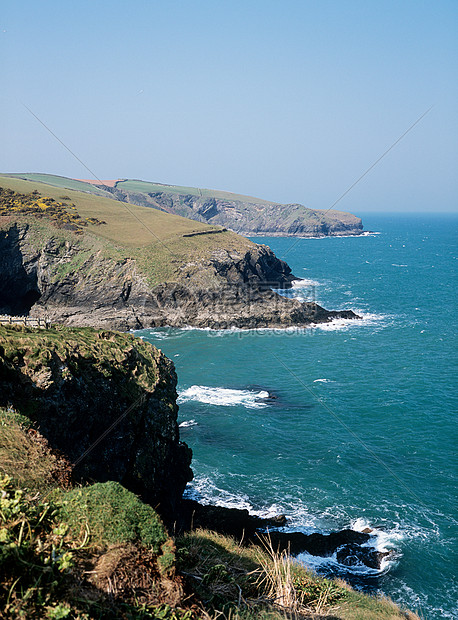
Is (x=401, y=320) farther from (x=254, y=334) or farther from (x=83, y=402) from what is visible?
(x=83, y=402)

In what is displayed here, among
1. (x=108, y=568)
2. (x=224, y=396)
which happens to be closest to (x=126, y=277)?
(x=224, y=396)

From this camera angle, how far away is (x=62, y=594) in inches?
284

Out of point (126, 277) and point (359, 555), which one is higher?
point (126, 277)

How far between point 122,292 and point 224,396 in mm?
36103

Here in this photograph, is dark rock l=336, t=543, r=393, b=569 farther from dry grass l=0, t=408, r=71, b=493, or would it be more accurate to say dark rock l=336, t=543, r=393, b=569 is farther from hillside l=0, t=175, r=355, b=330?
hillside l=0, t=175, r=355, b=330

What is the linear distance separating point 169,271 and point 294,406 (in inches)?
1697

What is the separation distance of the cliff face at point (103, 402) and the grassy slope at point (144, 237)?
51.4 meters

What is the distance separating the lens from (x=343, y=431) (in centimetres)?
3928

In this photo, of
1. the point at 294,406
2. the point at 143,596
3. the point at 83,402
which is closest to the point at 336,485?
the point at 294,406

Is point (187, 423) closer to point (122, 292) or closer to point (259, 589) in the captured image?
point (259, 589)

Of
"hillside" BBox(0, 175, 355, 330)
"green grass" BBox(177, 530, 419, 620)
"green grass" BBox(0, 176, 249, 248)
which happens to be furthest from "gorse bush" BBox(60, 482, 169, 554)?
"green grass" BBox(0, 176, 249, 248)

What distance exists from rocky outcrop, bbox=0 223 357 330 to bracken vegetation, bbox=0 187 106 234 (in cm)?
574

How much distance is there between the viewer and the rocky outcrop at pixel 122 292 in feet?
240

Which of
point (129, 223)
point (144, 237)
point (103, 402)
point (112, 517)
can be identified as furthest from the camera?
point (129, 223)
